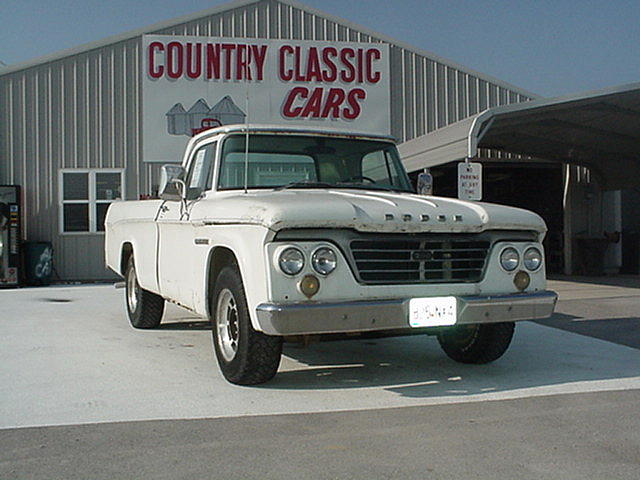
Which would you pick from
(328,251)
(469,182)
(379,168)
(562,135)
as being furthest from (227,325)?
(562,135)

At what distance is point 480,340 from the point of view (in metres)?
5.86

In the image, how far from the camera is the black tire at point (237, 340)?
496cm

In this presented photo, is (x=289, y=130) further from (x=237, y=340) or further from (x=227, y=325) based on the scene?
(x=237, y=340)

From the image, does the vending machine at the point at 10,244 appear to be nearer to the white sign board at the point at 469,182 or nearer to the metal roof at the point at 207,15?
the metal roof at the point at 207,15

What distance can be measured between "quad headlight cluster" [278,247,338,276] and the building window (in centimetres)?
1211

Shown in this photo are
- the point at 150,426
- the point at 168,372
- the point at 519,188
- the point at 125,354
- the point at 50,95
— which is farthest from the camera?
the point at 519,188

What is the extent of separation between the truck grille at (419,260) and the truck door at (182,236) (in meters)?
1.51

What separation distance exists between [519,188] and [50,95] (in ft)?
40.1

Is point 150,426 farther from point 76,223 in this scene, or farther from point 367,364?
point 76,223

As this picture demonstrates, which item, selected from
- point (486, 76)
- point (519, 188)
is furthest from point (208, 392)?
point (519, 188)

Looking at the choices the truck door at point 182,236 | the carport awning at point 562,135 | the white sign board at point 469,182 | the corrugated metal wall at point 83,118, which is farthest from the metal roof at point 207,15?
the truck door at point 182,236

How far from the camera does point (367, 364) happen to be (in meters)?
6.10

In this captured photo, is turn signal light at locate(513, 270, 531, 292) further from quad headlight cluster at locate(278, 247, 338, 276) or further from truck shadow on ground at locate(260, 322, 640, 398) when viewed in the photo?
quad headlight cluster at locate(278, 247, 338, 276)

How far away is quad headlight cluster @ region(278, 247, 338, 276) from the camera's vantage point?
464 centimetres
